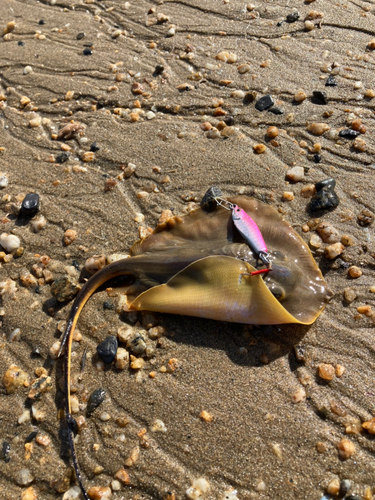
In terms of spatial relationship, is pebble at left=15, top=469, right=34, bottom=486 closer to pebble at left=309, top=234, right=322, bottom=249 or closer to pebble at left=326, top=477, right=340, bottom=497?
pebble at left=326, top=477, right=340, bottom=497

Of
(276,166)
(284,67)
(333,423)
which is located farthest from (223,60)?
(333,423)

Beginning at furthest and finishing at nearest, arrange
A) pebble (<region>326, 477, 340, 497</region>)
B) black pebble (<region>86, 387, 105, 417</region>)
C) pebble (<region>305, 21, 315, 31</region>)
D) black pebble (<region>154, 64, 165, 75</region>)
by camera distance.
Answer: pebble (<region>305, 21, 315, 31</region>)
black pebble (<region>154, 64, 165, 75</region>)
black pebble (<region>86, 387, 105, 417</region>)
pebble (<region>326, 477, 340, 497</region>)

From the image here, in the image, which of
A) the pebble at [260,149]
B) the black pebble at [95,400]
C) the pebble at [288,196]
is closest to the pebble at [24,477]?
the black pebble at [95,400]

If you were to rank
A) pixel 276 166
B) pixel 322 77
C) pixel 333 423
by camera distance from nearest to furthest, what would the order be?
pixel 333 423 → pixel 276 166 → pixel 322 77

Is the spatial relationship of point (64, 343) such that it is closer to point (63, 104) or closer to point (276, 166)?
point (276, 166)

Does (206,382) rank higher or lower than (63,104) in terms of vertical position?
lower

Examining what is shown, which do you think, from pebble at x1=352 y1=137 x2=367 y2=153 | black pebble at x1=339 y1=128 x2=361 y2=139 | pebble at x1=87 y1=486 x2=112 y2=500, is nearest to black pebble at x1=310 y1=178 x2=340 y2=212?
pebble at x1=352 y1=137 x2=367 y2=153
